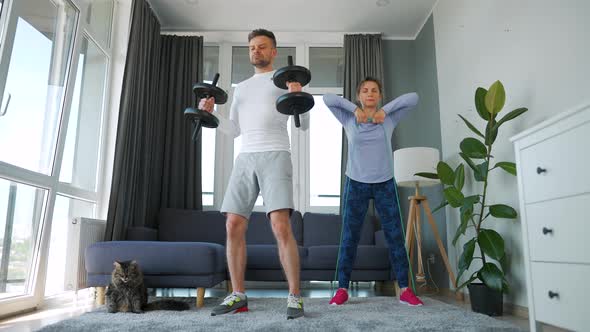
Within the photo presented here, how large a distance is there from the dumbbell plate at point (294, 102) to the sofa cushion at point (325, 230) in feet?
7.46

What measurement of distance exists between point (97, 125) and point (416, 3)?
3.38 metres

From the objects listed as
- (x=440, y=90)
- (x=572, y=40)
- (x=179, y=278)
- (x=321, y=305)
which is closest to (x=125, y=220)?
(x=179, y=278)

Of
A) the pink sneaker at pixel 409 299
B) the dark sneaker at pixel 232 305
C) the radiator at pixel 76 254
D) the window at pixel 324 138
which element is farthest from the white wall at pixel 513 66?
the radiator at pixel 76 254

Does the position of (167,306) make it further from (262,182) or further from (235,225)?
(262,182)

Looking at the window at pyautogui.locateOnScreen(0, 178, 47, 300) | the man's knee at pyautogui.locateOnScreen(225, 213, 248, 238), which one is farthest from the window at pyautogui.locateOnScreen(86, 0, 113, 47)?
the man's knee at pyautogui.locateOnScreen(225, 213, 248, 238)

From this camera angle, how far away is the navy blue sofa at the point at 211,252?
277 centimetres

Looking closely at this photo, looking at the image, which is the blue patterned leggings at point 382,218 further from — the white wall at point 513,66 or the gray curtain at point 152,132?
the gray curtain at point 152,132

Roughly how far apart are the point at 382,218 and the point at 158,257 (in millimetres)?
1465

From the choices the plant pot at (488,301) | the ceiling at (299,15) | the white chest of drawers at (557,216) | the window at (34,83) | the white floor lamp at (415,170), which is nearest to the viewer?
the white chest of drawers at (557,216)

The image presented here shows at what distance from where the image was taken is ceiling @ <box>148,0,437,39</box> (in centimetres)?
445

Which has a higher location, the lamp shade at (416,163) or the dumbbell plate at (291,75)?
the dumbbell plate at (291,75)

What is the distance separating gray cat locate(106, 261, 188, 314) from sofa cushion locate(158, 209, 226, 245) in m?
1.56

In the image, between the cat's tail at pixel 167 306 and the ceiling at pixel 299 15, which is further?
the ceiling at pixel 299 15

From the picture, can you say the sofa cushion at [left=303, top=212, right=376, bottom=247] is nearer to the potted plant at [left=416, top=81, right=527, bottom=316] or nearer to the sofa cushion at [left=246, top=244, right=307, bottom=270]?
the sofa cushion at [left=246, top=244, right=307, bottom=270]
